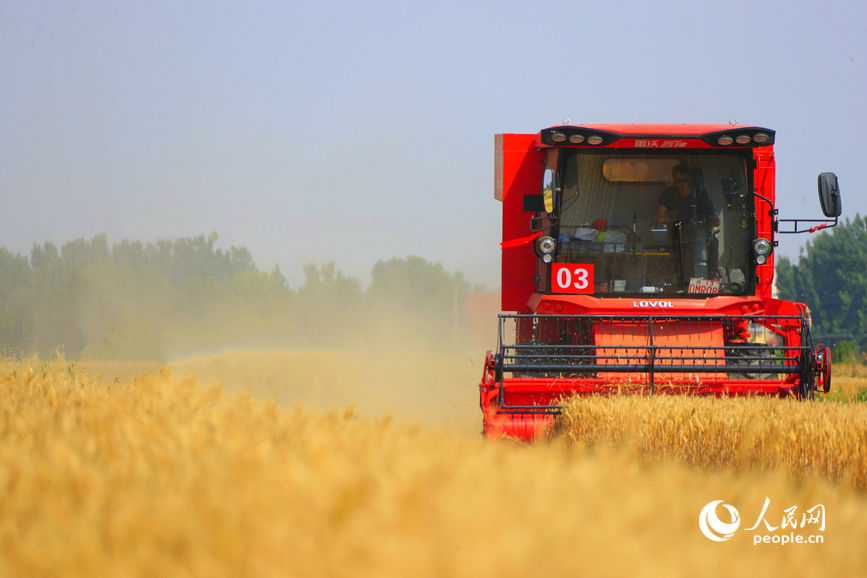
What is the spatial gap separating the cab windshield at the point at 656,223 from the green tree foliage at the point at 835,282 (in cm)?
6622

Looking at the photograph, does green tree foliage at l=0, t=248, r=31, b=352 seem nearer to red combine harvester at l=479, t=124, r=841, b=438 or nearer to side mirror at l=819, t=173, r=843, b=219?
red combine harvester at l=479, t=124, r=841, b=438

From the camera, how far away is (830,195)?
6.51 meters

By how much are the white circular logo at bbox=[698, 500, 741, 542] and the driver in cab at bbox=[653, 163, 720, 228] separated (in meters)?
6.13

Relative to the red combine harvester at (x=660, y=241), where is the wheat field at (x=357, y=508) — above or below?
below

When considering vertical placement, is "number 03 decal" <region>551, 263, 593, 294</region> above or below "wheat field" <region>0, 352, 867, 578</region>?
above

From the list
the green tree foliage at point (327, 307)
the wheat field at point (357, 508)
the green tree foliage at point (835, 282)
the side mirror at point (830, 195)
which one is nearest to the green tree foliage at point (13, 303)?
the green tree foliage at point (327, 307)

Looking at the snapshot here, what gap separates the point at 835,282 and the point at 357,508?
83.4 meters

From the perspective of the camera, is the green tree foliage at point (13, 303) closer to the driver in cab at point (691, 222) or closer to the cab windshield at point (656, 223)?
the cab windshield at point (656, 223)

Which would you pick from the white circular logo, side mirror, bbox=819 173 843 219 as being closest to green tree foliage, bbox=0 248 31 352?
side mirror, bbox=819 173 843 219

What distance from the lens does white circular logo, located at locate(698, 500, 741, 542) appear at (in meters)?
1.42

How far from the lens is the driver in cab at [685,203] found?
7266 mm

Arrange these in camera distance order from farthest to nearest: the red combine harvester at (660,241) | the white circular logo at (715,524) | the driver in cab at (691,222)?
the driver in cab at (691,222), the red combine harvester at (660,241), the white circular logo at (715,524)

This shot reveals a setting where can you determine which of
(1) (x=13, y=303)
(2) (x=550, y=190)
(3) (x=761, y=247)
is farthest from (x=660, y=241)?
(1) (x=13, y=303)

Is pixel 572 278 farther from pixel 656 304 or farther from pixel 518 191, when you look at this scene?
pixel 518 191
